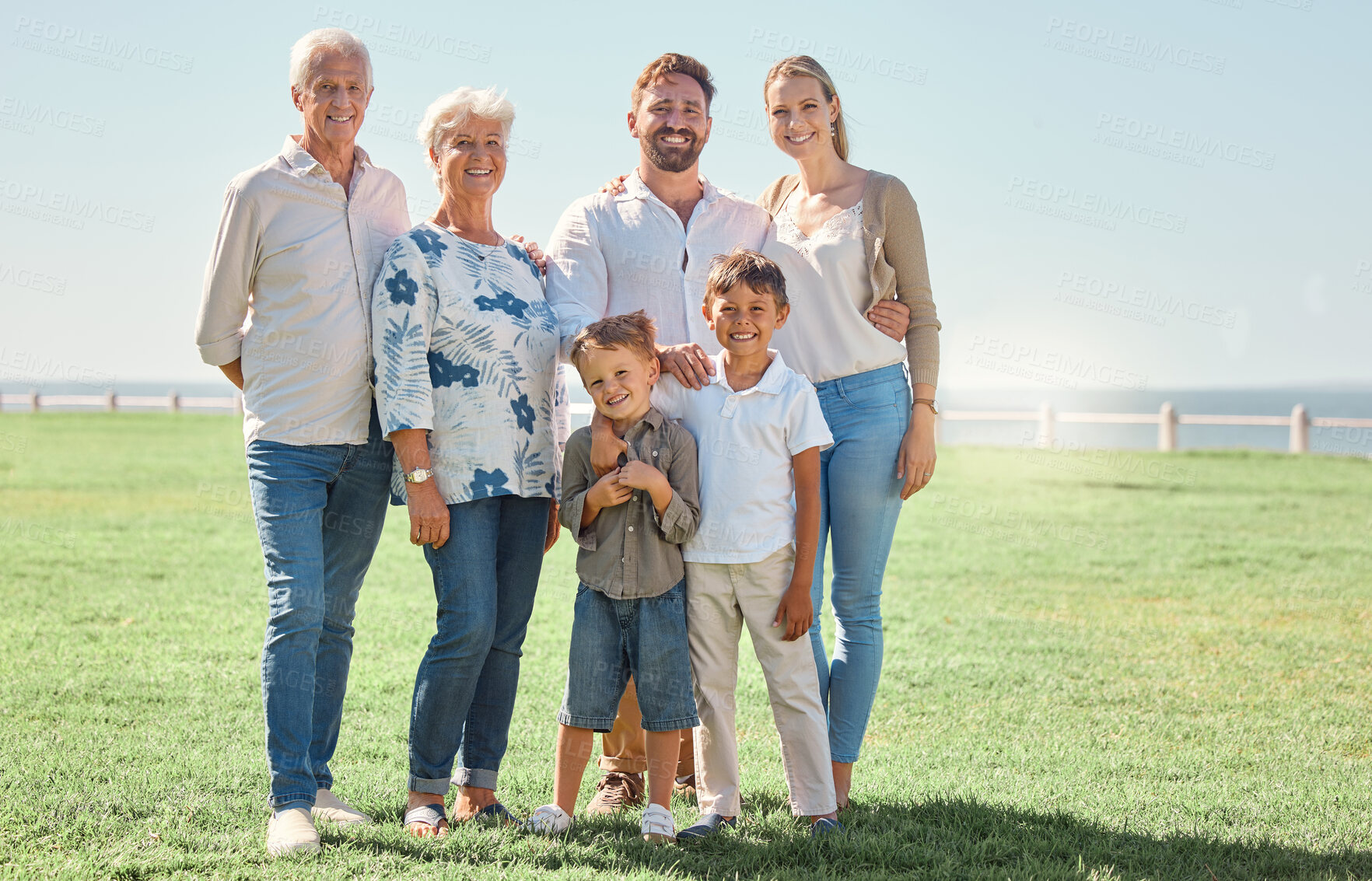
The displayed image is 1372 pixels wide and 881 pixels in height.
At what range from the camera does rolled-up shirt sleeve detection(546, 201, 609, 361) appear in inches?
146

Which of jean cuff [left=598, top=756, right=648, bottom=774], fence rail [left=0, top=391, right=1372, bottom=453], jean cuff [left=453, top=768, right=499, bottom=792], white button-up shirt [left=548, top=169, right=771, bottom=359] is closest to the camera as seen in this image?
jean cuff [left=453, top=768, right=499, bottom=792]

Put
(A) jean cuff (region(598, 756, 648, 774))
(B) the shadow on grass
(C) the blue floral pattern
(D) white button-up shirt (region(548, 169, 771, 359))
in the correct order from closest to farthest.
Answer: (B) the shadow on grass < (C) the blue floral pattern < (D) white button-up shirt (region(548, 169, 771, 359)) < (A) jean cuff (region(598, 756, 648, 774))

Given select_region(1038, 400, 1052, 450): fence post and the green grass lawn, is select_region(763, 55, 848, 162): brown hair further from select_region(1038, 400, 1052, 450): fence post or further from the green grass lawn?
select_region(1038, 400, 1052, 450): fence post

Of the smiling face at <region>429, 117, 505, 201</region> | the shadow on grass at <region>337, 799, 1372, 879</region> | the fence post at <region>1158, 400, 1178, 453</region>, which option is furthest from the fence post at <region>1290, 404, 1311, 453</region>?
the smiling face at <region>429, 117, 505, 201</region>

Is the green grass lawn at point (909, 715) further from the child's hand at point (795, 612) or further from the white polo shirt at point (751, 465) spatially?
the white polo shirt at point (751, 465)

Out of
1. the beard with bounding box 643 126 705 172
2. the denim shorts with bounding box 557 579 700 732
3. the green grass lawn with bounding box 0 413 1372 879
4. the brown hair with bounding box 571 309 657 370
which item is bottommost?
the green grass lawn with bounding box 0 413 1372 879

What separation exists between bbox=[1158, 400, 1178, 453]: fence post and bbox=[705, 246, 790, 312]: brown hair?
19439 mm

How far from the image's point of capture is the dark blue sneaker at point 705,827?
10.8 ft

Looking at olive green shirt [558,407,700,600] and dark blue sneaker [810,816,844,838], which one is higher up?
olive green shirt [558,407,700,600]

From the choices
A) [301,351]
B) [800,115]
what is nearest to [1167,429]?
[800,115]

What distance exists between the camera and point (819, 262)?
3.67 meters

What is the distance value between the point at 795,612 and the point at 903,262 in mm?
1361

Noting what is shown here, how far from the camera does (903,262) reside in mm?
3709

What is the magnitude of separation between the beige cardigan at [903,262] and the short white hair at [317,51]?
1844 mm
